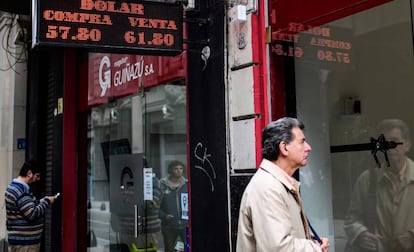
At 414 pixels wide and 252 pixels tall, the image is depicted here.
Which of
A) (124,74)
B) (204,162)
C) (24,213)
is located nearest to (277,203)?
(204,162)

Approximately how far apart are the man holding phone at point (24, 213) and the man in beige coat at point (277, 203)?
433 centimetres

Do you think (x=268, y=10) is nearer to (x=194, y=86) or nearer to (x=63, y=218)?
(x=194, y=86)

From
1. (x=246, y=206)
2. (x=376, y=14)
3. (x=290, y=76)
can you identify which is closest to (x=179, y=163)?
(x=290, y=76)

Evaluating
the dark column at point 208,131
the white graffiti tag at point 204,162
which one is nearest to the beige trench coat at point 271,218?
the dark column at point 208,131

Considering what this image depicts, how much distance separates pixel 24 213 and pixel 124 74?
235cm

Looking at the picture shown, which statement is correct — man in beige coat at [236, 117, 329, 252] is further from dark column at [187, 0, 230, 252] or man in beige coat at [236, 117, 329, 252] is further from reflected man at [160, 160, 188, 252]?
reflected man at [160, 160, 188, 252]

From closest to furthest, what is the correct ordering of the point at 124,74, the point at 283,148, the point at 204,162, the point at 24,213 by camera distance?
the point at 283,148 → the point at 204,162 → the point at 24,213 → the point at 124,74

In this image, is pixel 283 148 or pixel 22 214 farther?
pixel 22 214

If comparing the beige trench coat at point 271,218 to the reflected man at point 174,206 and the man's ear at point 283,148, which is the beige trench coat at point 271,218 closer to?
the man's ear at point 283,148

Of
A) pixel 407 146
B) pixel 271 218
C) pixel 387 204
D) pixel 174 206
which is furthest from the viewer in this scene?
pixel 174 206

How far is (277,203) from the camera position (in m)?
2.74

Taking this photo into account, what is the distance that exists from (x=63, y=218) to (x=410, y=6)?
6348 millimetres

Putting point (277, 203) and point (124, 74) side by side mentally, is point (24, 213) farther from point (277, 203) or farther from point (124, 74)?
point (277, 203)

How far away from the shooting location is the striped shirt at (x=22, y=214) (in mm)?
6516
